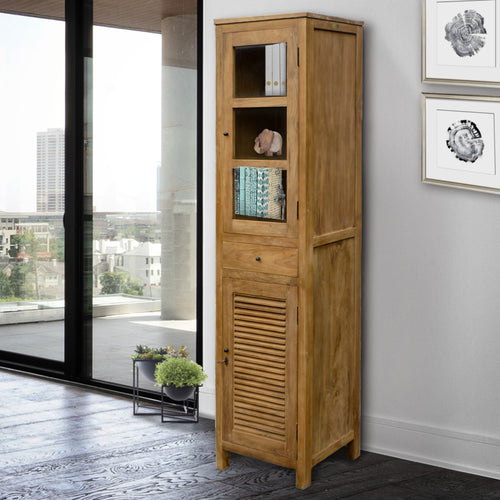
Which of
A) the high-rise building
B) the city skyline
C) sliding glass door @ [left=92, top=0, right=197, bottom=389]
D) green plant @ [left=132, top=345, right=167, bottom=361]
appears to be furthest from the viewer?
the high-rise building

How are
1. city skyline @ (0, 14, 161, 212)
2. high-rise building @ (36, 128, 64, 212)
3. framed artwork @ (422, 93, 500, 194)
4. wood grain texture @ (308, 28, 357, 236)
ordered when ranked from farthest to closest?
1. high-rise building @ (36, 128, 64, 212)
2. city skyline @ (0, 14, 161, 212)
3. framed artwork @ (422, 93, 500, 194)
4. wood grain texture @ (308, 28, 357, 236)

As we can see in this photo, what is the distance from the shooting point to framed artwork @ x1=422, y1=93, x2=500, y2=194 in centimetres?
302

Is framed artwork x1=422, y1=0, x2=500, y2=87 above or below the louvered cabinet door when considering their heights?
above

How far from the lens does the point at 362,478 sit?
10.2ft

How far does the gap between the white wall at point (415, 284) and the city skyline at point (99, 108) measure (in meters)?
1.09

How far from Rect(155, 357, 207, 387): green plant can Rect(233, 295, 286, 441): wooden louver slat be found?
0.57 metres

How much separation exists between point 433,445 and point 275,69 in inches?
66.2

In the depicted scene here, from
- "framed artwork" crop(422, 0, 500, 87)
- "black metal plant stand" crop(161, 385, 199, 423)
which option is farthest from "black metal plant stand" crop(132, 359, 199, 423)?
"framed artwork" crop(422, 0, 500, 87)

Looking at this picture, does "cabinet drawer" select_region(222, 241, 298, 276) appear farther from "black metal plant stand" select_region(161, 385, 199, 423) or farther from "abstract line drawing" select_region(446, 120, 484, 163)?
"black metal plant stand" select_region(161, 385, 199, 423)

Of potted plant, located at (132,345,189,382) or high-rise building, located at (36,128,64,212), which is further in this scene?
high-rise building, located at (36,128,64,212)

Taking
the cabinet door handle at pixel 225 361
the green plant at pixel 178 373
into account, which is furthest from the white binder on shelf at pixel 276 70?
the green plant at pixel 178 373

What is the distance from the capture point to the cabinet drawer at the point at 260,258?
294cm

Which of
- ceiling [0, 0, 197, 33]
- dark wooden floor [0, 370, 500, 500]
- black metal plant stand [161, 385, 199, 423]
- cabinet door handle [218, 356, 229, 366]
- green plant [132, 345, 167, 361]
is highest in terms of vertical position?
ceiling [0, 0, 197, 33]

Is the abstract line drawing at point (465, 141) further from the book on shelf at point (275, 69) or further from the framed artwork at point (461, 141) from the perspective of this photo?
the book on shelf at point (275, 69)
